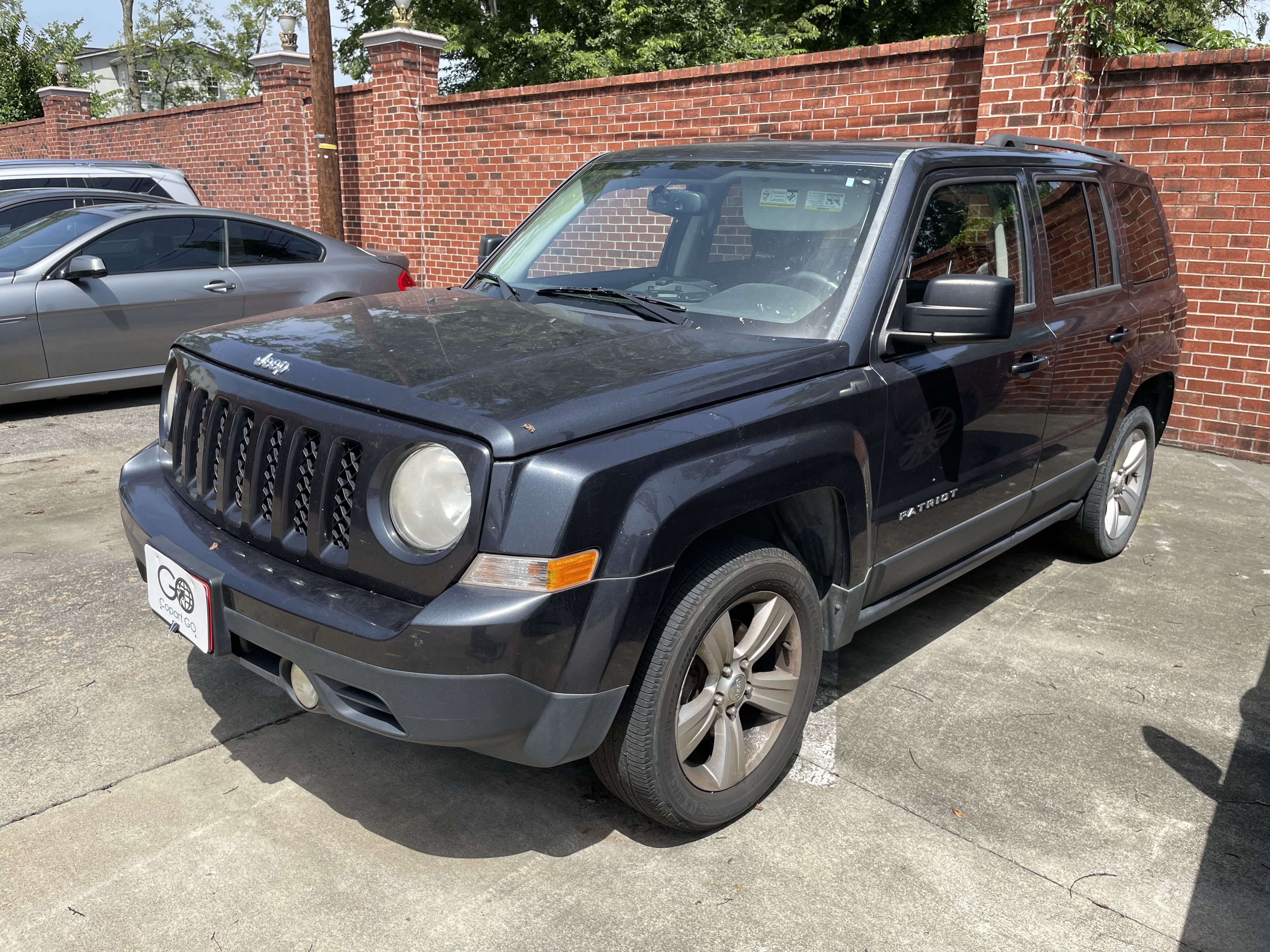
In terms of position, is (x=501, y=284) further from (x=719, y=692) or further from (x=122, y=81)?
(x=122, y=81)

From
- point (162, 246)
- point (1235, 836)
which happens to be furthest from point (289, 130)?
point (1235, 836)

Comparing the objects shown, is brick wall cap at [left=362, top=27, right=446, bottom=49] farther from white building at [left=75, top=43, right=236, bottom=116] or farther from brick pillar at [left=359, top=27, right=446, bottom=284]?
white building at [left=75, top=43, right=236, bottom=116]

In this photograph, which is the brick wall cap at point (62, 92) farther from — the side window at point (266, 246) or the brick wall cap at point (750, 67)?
the side window at point (266, 246)

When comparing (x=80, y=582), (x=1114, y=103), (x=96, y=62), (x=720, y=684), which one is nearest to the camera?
(x=720, y=684)

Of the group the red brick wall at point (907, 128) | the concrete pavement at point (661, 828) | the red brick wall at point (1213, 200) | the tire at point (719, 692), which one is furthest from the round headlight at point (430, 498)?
the red brick wall at point (1213, 200)

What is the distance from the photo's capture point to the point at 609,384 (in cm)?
263

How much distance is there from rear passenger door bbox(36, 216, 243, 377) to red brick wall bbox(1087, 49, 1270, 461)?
6655 millimetres

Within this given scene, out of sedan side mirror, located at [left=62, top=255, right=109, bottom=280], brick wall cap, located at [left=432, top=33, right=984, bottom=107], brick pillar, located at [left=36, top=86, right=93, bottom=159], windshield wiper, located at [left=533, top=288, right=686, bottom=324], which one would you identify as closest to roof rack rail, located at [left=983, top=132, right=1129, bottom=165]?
windshield wiper, located at [left=533, top=288, right=686, bottom=324]

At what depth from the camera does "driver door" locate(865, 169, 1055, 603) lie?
3.34m

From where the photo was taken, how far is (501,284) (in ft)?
12.8

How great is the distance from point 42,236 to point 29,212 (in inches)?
71.0

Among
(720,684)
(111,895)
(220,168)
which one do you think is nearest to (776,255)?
(720,684)

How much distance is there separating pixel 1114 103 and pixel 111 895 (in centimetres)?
769

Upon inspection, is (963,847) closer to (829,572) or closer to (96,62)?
(829,572)
